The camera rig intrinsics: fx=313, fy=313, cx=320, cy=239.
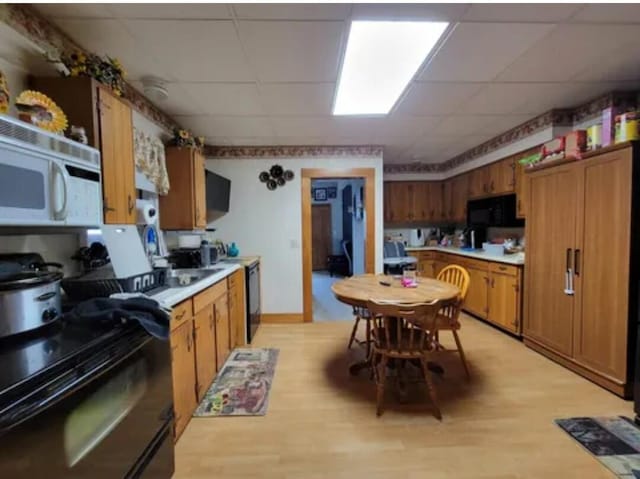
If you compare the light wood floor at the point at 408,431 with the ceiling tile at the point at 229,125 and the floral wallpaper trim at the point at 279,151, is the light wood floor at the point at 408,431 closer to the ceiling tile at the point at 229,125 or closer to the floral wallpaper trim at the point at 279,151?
the ceiling tile at the point at 229,125

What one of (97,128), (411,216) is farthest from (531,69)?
(411,216)

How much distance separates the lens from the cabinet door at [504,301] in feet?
11.3

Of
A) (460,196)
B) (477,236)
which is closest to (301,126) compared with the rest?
(460,196)

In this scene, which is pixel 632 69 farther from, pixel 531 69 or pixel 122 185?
pixel 122 185

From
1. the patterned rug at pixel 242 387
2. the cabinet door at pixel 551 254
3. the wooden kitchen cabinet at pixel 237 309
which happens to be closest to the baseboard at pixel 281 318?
the wooden kitchen cabinet at pixel 237 309

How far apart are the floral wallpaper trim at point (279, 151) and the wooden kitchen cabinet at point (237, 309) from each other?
1670 millimetres

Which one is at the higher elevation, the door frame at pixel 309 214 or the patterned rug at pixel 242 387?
the door frame at pixel 309 214

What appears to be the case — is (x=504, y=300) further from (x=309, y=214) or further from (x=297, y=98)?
(x=297, y=98)

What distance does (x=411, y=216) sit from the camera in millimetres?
5785

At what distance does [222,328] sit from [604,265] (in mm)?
3065

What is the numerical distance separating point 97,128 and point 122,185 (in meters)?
0.36

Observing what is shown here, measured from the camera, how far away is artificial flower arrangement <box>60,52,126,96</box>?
162cm

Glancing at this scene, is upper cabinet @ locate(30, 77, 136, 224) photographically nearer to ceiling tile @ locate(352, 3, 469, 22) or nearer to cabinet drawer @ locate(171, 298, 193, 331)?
cabinet drawer @ locate(171, 298, 193, 331)

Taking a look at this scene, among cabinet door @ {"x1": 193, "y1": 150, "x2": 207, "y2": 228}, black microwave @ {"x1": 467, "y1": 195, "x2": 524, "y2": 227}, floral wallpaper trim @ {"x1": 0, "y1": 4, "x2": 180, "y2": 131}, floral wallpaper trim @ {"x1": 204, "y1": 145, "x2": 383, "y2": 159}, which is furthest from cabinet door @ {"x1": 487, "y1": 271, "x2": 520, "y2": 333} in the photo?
floral wallpaper trim @ {"x1": 0, "y1": 4, "x2": 180, "y2": 131}
